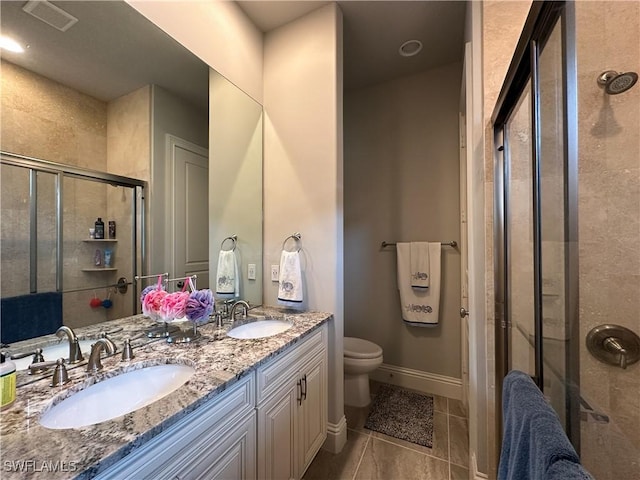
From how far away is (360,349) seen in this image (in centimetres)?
211

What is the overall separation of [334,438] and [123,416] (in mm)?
1369

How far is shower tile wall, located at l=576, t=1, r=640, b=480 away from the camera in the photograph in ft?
2.76

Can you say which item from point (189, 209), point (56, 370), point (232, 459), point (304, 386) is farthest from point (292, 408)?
point (189, 209)

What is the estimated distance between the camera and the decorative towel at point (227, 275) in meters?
1.64

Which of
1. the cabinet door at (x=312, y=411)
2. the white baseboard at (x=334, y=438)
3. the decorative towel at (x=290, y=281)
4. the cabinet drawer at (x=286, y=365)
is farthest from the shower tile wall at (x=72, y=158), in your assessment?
the white baseboard at (x=334, y=438)

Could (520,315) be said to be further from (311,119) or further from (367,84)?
(367,84)

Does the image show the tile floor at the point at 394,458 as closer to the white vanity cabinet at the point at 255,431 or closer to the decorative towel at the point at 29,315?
the white vanity cabinet at the point at 255,431

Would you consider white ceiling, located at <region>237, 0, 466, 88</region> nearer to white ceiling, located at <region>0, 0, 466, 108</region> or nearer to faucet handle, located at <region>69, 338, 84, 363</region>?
white ceiling, located at <region>0, 0, 466, 108</region>

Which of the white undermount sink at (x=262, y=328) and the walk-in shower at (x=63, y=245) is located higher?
the walk-in shower at (x=63, y=245)

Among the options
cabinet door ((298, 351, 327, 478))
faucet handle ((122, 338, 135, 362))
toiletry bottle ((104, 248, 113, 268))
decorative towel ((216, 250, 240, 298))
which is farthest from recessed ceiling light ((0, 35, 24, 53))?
cabinet door ((298, 351, 327, 478))

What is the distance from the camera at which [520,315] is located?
1.08 m

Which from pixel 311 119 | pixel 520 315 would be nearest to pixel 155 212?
pixel 311 119

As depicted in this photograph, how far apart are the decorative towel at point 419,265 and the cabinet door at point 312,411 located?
3.50 feet

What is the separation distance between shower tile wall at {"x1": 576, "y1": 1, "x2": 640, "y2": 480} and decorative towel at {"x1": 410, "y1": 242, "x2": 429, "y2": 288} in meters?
1.30
